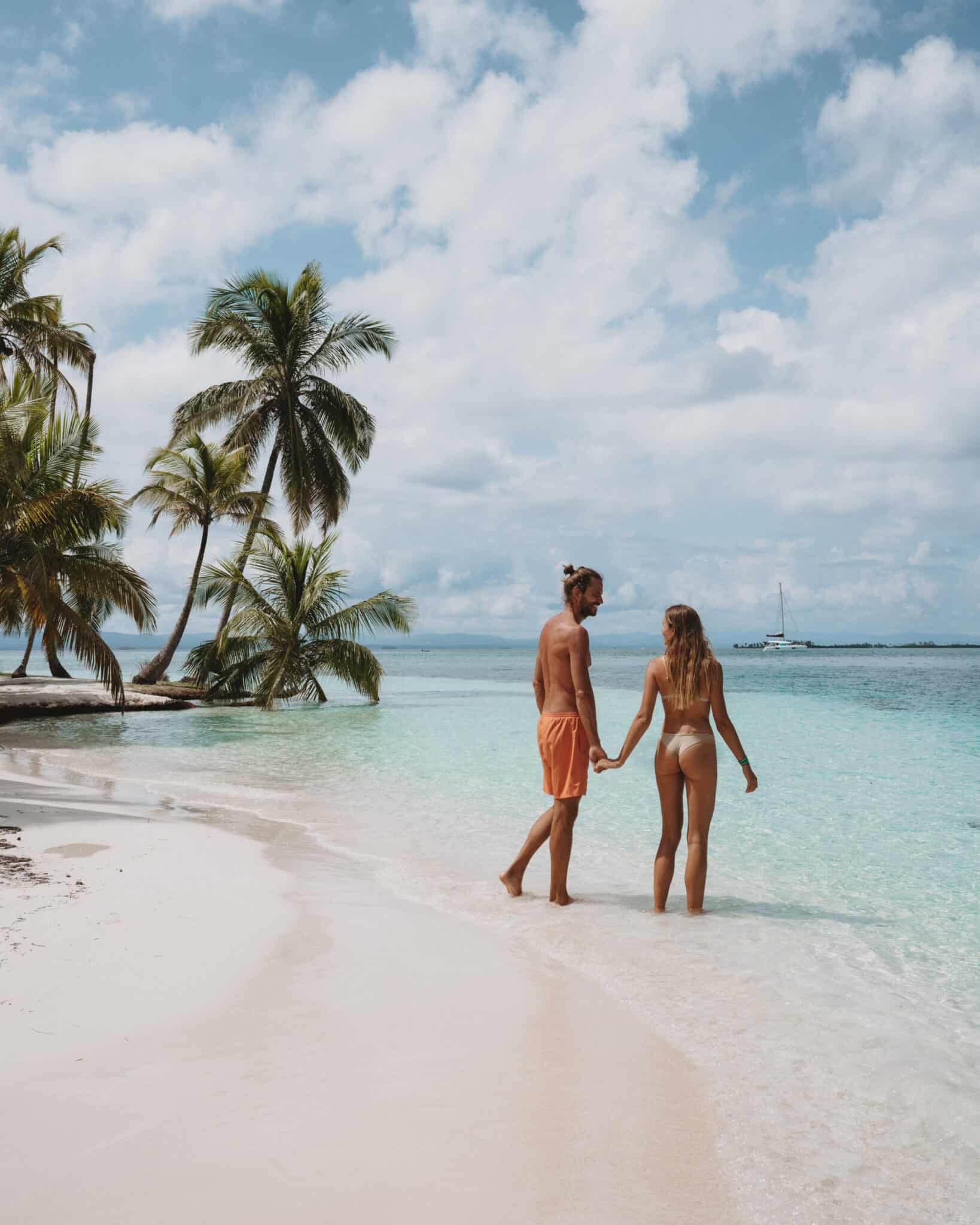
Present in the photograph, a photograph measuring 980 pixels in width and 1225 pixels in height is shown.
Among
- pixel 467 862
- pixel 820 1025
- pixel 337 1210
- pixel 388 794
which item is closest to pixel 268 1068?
pixel 337 1210

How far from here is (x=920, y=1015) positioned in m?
3.70

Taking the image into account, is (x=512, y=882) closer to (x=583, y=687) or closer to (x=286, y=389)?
(x=583, y=687)

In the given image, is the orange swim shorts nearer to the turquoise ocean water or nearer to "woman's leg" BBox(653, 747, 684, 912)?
"woman's leg" BBox(653, 747, 684, 912)

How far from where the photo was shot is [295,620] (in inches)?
856

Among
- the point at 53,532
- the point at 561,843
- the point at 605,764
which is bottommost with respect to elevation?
the point at 561,843

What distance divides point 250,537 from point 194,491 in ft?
7.24

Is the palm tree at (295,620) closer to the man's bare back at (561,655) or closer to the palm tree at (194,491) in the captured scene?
the palm tree at (194,491)

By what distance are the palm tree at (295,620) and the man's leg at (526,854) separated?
55.2 feet

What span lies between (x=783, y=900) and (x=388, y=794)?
506cm

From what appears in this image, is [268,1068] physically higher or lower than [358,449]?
lower

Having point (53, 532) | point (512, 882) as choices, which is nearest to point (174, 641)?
point (53, 532)

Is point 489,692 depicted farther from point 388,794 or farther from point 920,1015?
point 920,1015

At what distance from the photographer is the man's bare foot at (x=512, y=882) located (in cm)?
528

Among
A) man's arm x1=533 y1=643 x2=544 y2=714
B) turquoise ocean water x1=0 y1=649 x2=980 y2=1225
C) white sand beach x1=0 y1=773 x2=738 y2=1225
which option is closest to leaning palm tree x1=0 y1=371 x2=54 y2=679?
turquoise ocean water x1=0 y1=649 x2=980 y2=1225
